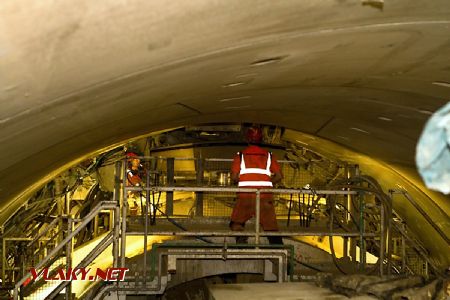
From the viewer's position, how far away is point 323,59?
13.2 feet

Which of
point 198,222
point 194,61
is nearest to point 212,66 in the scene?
point 194,61

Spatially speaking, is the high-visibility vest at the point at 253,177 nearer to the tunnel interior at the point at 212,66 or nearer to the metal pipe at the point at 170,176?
the tunnel interior at the point at 212,66

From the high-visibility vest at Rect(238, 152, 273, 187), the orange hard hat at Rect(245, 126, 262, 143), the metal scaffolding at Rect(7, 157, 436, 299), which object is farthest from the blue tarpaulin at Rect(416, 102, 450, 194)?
the orange hard hat at Rect(245, 126, 262, 143)

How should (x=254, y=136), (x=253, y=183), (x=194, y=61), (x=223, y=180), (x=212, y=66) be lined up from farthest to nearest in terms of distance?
(x=223, y=180)
(x=254, y=136)
(x=253, y=183)
(x=212, y=66)
(x=194, y=61)

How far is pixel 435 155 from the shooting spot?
2.36m

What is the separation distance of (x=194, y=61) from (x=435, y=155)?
1.62m

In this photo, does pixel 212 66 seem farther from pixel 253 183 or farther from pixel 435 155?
pixel 253 183

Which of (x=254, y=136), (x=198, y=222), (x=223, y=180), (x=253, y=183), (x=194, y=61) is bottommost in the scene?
(x=198, y=222)

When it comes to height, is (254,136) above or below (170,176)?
above

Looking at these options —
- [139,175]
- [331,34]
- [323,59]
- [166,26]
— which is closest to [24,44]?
[166,26]

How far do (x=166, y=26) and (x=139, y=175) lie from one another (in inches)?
312

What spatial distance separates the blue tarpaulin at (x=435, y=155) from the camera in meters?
2.32

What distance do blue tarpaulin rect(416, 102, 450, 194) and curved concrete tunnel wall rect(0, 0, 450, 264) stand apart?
0.93 m

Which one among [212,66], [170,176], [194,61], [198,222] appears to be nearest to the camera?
[194,61]
